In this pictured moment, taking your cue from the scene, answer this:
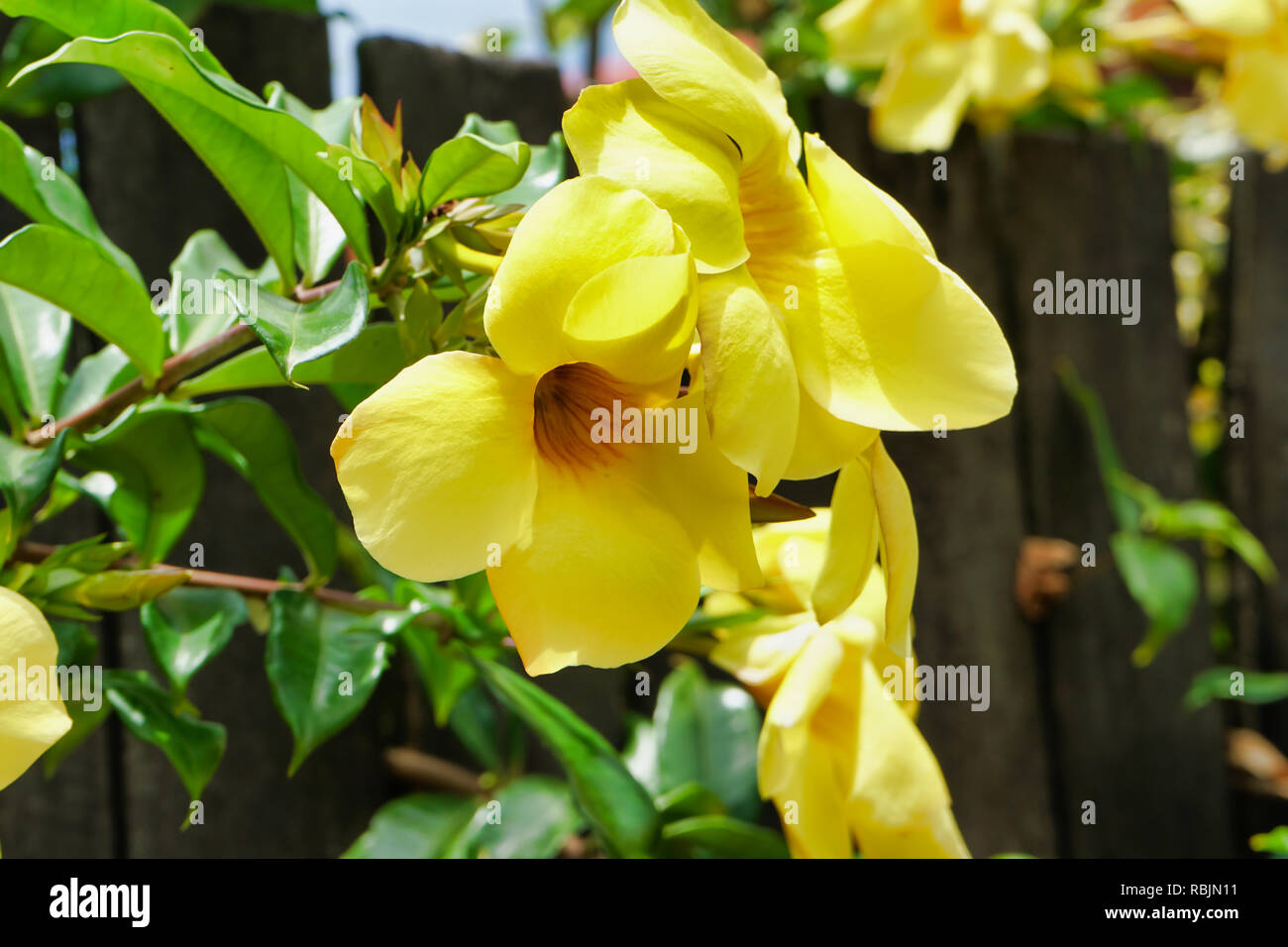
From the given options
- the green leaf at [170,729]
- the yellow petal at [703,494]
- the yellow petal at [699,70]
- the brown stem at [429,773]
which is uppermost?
the yellow petal at [699,70]

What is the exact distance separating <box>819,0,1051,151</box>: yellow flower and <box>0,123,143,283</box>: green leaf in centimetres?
87

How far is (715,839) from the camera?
70 cm

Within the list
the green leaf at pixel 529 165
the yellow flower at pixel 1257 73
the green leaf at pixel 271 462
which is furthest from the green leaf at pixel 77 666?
the yellow flower at pixel 1257 73

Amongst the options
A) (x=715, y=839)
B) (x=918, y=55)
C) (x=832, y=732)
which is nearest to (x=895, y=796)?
(x=832, y=732)

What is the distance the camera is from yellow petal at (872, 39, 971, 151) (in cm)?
114

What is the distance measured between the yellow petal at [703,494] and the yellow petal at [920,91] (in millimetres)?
876

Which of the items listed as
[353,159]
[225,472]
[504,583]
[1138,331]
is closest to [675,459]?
[504,583]

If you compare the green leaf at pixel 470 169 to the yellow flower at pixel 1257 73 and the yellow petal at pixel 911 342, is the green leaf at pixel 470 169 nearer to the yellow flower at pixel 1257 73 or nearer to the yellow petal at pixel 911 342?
the yellow petal at pixel 911 342

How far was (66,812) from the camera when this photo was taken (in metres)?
0.87

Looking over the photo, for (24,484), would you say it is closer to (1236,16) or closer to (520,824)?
(520,824)

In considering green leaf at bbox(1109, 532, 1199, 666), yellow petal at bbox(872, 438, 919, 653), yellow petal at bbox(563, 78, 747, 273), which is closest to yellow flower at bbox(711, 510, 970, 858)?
yellow petal at bbox(872, 438, 919, 653)

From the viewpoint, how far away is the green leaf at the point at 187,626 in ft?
1.81

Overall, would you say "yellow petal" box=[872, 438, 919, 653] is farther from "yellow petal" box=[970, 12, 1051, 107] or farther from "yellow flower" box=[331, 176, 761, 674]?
"yellow petal" box=[970, 12, 1051, 107]
